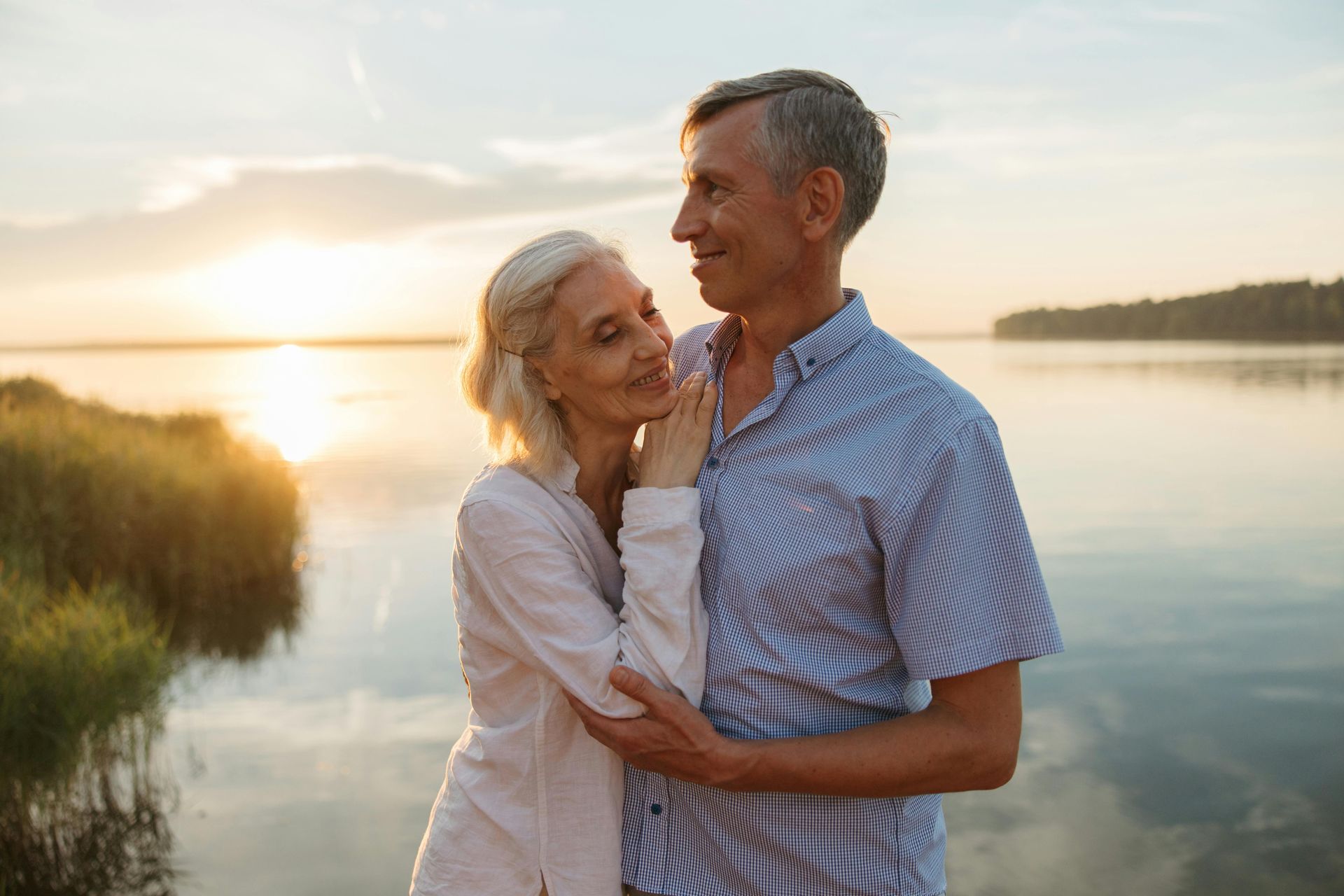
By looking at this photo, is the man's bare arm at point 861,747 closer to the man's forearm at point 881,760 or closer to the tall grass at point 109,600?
the man's forearm at point 881,760

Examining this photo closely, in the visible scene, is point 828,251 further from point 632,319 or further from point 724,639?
point 724,639

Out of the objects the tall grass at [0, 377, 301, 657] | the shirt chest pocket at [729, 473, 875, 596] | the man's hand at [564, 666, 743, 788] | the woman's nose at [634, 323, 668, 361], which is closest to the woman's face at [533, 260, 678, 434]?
the woman's nose at [634, 323, 668, 361]

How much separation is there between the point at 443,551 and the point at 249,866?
11.5m

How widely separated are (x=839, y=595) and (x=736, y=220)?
89 centimetres

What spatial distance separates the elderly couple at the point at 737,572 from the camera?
2041 mm

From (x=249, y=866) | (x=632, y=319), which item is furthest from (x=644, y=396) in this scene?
(x=249, y=866)

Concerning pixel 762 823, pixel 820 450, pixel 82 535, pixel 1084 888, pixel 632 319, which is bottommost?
pixel 1084 888

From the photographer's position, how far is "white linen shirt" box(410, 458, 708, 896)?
2.11 meters

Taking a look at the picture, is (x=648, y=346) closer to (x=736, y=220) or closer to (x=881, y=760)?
(x=736, y=220)

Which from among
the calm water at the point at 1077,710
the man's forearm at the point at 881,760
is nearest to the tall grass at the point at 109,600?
the calm water at the point at 1077,710

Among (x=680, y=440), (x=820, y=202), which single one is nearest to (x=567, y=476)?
(x=680, y=440)

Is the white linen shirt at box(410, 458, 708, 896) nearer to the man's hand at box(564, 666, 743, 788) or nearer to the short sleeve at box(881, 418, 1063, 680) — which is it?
the man's hand at box(564, 666, 743, 788)

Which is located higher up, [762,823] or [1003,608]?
[1003,608]

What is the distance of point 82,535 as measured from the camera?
434 inches
